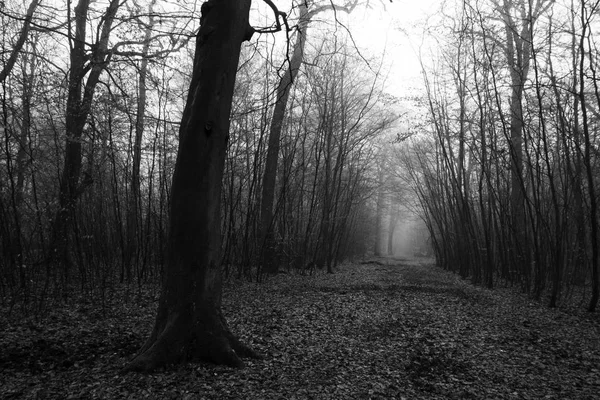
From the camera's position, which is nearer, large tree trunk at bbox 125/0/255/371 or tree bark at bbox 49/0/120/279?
large tree trunk at bbox 125/0/255/371

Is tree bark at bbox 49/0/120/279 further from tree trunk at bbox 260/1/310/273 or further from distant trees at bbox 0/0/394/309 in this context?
tree trunk at bbox 260/1/310/273

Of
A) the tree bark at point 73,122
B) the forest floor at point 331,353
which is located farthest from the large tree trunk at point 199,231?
the tree bark at point 73,122

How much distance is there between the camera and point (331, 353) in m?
3.76

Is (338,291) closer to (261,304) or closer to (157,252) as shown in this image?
(261,304)

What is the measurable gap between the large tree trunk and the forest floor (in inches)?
7.3

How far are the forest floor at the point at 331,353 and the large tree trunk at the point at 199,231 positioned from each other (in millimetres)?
186

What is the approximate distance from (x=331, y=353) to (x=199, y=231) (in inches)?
72.4

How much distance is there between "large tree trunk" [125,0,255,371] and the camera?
3033 millimetres

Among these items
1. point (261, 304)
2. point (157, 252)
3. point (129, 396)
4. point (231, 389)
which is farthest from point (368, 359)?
point (157, 252)

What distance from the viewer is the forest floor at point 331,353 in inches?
111

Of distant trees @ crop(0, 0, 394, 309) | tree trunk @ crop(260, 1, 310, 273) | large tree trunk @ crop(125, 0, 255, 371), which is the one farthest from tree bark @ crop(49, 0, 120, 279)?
tree trunk @ crop(260, 1, 310, 273)

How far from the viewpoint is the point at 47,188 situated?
8.47 metres

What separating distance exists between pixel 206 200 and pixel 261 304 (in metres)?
3.42

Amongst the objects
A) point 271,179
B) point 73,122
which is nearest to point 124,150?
point 73,122
